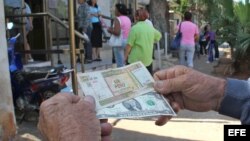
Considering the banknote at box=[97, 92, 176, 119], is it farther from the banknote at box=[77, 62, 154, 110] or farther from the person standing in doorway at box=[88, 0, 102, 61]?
the person standing in doorway at box=[88, 0, 102, 61]

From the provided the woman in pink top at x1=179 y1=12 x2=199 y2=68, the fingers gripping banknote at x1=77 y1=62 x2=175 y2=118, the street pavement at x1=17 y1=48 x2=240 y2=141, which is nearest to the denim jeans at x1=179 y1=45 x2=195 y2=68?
the woman in pink top at x1=179 y1=12 x2=199 y2=68

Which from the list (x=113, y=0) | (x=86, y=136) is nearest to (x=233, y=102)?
(x=86, y=136)

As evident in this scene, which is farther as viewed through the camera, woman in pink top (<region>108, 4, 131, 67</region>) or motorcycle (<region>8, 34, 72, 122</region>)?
woman in pink top (<region>108, 4, 131, 67</region>)

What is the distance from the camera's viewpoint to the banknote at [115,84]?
6.05 feet

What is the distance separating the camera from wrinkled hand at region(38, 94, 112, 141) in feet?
4.84

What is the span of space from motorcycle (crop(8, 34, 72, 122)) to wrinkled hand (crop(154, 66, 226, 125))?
12.1 ft

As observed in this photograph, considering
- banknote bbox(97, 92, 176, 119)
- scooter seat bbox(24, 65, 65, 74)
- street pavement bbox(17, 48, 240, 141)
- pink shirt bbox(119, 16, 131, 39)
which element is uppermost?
pink shirt bbox(119, 16, 131, 39)

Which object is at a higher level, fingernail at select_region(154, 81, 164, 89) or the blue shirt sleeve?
fingernail at select_region(154, 81, 164, 89)

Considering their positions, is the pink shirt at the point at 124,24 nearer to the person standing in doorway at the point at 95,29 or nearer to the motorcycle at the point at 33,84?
the person standing in doorway at the point at 95,29

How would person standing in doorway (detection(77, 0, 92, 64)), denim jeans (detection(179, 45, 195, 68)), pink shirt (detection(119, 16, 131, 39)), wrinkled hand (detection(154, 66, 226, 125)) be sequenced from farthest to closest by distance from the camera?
1. denim jeans (detection(179, 45, 195, 68))
2. person standing in doorway (detection(77, 0, 92, 64))
3. pink shirt (detection(119, 16, 131, 39))
4. wrinkled hand (detection(154, 66, 226, 125))

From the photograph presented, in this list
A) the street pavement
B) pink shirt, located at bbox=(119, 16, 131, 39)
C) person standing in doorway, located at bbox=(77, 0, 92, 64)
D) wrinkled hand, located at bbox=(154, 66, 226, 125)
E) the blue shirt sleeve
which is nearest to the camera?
the blue shirt sleeve

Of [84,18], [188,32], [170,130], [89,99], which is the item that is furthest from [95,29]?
[89,99]

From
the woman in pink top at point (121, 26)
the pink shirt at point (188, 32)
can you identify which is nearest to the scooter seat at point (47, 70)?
the woman in pink top at point (121, 26)

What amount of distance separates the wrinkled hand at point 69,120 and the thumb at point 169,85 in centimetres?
48
